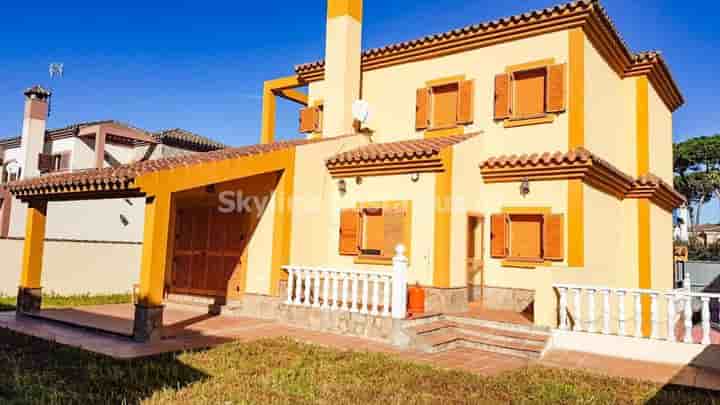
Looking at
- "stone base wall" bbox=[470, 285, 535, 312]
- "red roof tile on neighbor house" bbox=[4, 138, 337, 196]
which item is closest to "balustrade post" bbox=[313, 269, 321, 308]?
"red roof tile on neighbor house" bbox=[4, 138, 337, 196]

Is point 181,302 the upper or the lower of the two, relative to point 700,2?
lower

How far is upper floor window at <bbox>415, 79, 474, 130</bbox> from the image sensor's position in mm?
12281

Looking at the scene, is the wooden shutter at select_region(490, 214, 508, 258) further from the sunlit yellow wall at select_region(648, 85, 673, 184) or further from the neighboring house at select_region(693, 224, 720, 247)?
the neighboring house at select_region(693, 224, 720, 247)

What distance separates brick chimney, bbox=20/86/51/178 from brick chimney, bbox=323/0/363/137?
15101 mm

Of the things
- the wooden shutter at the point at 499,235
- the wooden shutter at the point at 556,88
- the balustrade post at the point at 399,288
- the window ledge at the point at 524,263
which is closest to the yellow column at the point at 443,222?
the balustrade post at the point at 399,288

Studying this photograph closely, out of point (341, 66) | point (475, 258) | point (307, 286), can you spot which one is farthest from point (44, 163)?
point (475, 258)

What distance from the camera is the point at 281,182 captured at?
441 inches

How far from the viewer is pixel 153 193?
8250 mm

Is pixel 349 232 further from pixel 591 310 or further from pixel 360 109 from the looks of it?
pixel 591 310

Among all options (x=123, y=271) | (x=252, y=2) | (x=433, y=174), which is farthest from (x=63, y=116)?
(x=433, y=174)

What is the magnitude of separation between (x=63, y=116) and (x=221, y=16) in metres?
10.2

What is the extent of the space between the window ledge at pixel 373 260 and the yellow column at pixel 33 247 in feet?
23.5

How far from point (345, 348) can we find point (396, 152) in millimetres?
4399

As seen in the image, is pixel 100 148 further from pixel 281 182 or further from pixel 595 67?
pixel 595 67
